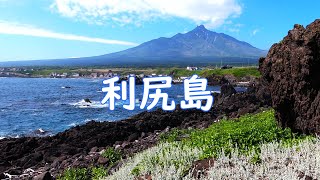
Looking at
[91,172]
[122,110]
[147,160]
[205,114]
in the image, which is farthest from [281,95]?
[122,110]

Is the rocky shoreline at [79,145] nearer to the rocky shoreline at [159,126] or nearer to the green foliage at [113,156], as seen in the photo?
the rocky shoreline at [159,126]

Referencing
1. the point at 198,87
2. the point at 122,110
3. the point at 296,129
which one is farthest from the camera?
the point at 122,110

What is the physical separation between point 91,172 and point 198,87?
1360 cm

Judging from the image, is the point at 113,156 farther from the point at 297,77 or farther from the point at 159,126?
the point at 159,126

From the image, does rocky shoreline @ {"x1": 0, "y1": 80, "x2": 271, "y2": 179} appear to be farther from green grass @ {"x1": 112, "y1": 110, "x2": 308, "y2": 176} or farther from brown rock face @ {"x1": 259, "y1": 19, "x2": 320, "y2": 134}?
brown rock face @ {"x1": 259, "y1": 19, "x2": 320, "y2": 134}

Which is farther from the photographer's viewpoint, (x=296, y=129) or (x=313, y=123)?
(x=296, y=129)

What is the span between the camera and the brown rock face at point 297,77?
15.1 m

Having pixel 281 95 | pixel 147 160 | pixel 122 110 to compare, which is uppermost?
pixel 281 95

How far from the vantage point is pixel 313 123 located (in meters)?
14.9

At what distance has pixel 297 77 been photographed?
15.5 metres

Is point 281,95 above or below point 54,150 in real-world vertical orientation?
above

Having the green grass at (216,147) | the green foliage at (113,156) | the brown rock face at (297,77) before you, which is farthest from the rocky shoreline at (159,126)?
the green grass at (216,147)

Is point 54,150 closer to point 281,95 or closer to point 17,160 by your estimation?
point 17,160

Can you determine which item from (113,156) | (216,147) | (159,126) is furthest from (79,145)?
(216,147)
